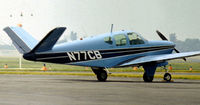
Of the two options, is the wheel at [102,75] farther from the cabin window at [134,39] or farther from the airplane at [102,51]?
the cabin window at [134,39]

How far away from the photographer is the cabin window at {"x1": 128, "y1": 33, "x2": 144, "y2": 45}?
91.0 feet

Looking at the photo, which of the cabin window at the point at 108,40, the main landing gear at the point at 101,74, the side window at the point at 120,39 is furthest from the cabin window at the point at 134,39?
the main landing gear at the point at 101,74

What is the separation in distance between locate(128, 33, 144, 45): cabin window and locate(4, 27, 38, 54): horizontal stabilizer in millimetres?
6122

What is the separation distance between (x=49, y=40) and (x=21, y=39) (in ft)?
12.3

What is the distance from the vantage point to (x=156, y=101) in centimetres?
1474

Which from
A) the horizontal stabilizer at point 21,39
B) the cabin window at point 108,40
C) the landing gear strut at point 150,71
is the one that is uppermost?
the cabin window at point 108,40

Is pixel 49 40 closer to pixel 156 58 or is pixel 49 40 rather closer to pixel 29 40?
pixel 29 40

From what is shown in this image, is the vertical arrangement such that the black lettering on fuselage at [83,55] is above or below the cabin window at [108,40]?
below

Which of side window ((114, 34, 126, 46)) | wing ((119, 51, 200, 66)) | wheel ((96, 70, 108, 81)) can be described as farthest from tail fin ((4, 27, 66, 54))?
wing ((119, 51, 200, 66))

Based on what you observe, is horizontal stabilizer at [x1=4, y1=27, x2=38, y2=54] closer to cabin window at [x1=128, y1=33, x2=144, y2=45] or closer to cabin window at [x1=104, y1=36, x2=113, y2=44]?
cabin window at [x1=104, y1=36, x2=113, y2=44]

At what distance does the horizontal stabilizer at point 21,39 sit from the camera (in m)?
27.3

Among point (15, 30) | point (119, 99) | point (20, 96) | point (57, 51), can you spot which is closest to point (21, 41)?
point (15, 30)

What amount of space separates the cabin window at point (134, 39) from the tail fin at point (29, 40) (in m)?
4.98

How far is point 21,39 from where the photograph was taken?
27938 mm
